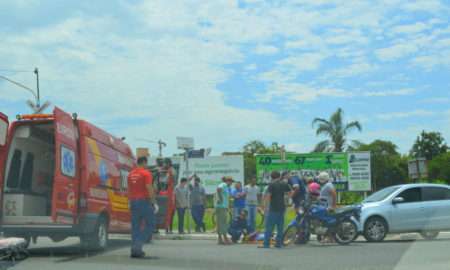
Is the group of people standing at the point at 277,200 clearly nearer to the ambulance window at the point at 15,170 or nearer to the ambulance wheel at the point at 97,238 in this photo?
the ambulance wheel at the point at 97,238

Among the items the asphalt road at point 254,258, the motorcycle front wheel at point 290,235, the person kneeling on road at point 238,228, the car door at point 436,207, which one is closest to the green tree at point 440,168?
the car door at point 436,207

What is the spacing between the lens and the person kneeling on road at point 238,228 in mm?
16688

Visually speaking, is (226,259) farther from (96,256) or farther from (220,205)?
(220,205)

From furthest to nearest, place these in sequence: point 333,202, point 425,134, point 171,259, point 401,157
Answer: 1. point 425,134
2. point 401,157
3. point 333,202
4. point 171,259

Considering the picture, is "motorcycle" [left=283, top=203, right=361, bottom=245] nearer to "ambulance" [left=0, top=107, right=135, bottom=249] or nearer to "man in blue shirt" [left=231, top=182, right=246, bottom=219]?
"ambulance" [left=0, top=107, right=135, bottom=249]

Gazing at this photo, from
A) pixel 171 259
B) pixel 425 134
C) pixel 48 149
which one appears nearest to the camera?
pixel 171 259

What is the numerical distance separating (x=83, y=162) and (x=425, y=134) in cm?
9118

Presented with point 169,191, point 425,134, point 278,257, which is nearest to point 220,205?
point 169,191

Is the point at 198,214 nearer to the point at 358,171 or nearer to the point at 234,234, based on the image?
the point at 234,234

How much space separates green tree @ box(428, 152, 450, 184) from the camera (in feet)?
272

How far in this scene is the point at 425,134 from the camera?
9812cm

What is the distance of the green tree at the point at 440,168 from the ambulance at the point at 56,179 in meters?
74.1

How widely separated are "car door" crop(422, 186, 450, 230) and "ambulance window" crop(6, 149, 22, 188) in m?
10.0

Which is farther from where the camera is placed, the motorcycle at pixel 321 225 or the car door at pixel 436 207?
the car door at pixel 436 207
